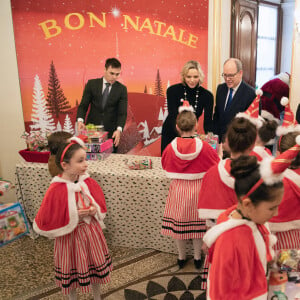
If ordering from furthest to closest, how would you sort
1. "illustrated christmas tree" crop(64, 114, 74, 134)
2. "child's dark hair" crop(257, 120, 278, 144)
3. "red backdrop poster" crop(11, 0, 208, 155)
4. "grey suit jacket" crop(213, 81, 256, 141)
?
"illustrated christmas tree" crop(64, 114, 74, 134)
"red backdrop poster" crop(11, 0, 208, 155)
"grey suit jacket" crop(213, 81, 256, 141)
"child's dark hair" crop(257, 120, 278, 144)

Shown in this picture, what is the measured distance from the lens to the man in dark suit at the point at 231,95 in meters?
3.24

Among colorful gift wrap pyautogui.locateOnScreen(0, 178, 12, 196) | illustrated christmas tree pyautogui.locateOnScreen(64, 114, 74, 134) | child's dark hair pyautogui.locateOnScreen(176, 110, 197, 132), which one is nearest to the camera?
child's dark hair pyautogui.locateOnScreen(176, 110, 197, 132)

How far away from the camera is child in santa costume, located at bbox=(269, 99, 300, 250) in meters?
1.93

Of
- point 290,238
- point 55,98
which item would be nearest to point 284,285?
point 290,238

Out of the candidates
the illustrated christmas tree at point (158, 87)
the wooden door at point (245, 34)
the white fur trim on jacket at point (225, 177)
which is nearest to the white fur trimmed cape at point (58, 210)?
the white fur trim on jacket at point (225, 177)

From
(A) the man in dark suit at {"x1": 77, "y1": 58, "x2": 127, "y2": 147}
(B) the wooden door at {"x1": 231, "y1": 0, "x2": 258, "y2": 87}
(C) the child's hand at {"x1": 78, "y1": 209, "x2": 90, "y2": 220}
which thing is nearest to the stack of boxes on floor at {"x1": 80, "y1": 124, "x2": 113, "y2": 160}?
(A) the man in dark suit at {"x1": 77, "y1": 58, "x2": 127, "y2": 147}

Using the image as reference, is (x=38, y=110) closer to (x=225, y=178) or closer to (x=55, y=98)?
(x=55, y=98)

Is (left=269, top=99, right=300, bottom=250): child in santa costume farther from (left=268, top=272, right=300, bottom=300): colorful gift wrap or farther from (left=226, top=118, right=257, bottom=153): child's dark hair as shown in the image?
(left=268, top=272, right=300, bottom=300): colorful gift wrap

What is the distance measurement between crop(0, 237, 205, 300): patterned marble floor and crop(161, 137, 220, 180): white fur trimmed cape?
0.87 metres

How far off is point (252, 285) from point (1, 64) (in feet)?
14.2

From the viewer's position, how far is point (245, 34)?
5.47 meters

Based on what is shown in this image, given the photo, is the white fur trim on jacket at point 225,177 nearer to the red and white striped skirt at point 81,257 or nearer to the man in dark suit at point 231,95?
the red and white striped skirt at point 81,257

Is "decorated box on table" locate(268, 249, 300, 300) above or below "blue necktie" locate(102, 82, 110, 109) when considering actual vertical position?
below

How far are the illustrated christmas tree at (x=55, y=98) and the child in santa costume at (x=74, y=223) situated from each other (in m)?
2.89
